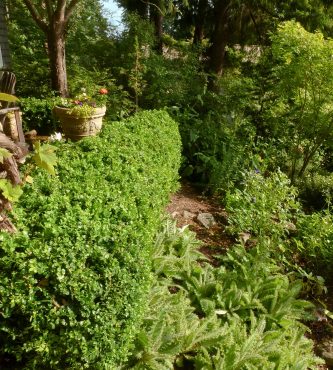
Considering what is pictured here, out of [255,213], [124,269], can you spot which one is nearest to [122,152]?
[124,269]

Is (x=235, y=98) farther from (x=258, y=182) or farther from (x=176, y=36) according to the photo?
(x=176, y=36)

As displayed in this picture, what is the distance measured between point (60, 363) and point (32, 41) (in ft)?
28.8

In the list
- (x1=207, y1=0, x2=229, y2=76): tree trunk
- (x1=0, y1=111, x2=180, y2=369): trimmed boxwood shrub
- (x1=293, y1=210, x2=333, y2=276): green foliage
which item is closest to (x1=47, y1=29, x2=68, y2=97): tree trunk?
(x1=0, y1=111, x2=180, y2=369): trimmed boxwood shrub

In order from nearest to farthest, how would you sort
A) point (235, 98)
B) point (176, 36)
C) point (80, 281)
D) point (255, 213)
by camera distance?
point (80, 281) → point (255, 213) → point (235, 98) → point (176, 36)

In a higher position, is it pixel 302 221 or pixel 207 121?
pixel 207 121

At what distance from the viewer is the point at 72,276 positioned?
1739mm

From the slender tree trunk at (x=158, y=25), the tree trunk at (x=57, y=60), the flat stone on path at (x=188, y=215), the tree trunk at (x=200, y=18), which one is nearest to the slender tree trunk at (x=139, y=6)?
the slender tree trunk at (x=158, y=25)

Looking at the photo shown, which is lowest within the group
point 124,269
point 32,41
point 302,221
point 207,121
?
point 302,221

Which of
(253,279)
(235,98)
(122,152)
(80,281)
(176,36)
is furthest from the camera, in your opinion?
(176,36)

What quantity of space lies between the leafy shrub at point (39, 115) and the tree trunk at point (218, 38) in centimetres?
546

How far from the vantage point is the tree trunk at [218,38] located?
9.94m

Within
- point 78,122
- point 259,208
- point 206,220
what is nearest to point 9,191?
point 206,220

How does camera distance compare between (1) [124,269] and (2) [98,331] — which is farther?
(1) [124,269]

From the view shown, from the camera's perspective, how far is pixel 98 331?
1.83 metres
